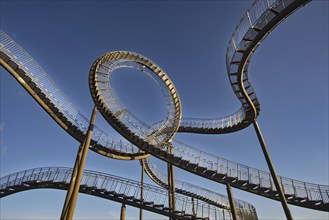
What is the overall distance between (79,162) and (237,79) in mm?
9771

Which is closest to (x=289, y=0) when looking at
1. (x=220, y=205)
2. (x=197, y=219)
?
(x=197, y=219)

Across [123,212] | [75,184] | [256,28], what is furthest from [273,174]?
[75,184]

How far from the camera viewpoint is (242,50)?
10.2m

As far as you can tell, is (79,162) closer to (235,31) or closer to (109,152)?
(109,152)

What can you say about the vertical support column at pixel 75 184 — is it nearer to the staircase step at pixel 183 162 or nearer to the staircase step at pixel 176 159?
the staircase step at pixel 176 159

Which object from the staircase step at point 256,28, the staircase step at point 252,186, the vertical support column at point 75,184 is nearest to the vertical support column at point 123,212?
the vertical support column at point 75,184

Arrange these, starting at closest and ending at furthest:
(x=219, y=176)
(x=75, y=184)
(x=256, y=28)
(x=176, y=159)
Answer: (x=256, y=28), (x=75, y=184), (x=219, y=176), (x=176, y=159)

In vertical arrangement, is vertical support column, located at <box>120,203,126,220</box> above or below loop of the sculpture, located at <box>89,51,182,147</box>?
below

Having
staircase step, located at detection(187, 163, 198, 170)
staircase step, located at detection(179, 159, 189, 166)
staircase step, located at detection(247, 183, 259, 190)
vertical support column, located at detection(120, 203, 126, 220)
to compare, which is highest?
staircase step, located at detection(179, 159, 189, 166)

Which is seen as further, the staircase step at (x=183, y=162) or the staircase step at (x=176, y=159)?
the staircase step at (x=176, y=159)

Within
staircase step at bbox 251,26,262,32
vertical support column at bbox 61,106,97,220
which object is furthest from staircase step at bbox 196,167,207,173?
staircase step at bbox 251,26,262,32

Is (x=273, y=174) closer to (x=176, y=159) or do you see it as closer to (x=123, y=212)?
(x=176, y=159)

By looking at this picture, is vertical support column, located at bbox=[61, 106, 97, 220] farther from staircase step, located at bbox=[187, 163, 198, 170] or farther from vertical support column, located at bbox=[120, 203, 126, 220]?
staircase step, located at bbox=[187, 163, 198, 170]

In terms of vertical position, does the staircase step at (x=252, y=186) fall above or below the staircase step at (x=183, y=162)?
below
